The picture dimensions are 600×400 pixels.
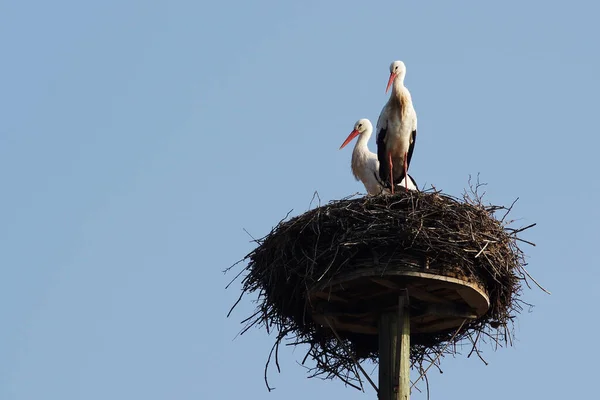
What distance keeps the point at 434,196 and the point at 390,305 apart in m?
0.89

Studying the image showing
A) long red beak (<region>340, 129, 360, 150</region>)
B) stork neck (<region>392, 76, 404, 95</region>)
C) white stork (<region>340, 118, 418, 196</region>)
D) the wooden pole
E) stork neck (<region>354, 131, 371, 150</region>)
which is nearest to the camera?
the wooden pole

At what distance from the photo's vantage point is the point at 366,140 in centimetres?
1235

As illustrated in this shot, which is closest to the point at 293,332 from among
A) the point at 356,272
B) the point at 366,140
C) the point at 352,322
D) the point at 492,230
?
the point at 352,322

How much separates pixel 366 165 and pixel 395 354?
385cm

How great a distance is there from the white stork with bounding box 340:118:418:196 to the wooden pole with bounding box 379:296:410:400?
296 centimetres

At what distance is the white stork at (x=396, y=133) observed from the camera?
35.9 feet

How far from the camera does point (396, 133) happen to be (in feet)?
35.9

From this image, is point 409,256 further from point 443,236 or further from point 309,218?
point 309,218

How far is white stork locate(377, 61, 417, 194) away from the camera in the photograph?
1094 centimetres

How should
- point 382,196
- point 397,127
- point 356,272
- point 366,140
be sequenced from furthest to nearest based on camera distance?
point 366,140, point 397,127, point 382,196, point 356,272

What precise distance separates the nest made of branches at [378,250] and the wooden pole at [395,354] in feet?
1.22

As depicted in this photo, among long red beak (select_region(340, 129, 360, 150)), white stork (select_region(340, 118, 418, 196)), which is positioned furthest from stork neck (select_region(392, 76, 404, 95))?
long red beak (select_region(340, 129, 360, 150))

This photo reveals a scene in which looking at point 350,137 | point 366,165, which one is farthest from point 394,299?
point 350,137

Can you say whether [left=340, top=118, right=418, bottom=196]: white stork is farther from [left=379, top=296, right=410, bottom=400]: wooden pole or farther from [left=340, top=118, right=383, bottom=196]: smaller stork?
[left=379, top=296, right=410, bottom=400]: wooden pole
